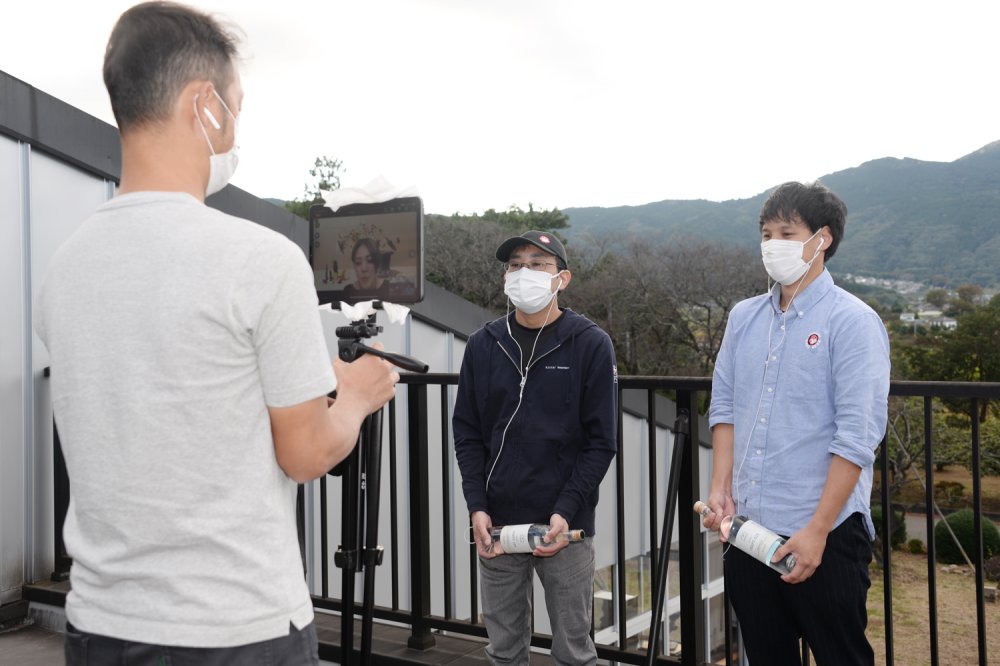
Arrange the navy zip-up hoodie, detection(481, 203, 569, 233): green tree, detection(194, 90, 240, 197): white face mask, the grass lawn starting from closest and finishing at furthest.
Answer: detection(194, 90, 240, 197): white face mask, the navy zip-up hoodie, the grass lawn, detection(481, 203, 569, 233): green tree

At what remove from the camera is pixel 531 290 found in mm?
2754

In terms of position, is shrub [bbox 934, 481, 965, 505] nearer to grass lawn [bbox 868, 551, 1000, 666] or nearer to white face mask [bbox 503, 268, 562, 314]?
grass lawn [bbox 868, 551, 1000, 666]

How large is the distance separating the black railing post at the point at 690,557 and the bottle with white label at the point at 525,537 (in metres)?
0.59

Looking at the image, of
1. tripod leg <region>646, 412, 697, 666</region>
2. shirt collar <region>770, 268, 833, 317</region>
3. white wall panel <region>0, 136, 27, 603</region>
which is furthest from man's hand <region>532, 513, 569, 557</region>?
white wall panel <region>0, 136, 27, 603</region>

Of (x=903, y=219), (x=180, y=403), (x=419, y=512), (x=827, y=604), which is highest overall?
(x=903, y=219)

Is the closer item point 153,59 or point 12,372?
point 153,59

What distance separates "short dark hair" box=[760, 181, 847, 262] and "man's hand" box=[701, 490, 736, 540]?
780 mm

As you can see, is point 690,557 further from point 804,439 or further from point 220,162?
point 220,162

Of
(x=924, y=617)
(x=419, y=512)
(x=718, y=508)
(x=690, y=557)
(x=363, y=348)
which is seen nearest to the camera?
(x=363, y=348)

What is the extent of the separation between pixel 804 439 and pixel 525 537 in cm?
92

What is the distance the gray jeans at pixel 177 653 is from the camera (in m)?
1.15

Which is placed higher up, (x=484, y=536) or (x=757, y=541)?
(x=757, y=541)

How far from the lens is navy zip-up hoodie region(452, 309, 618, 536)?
8.48ft

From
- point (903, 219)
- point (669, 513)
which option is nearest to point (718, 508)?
point (669, 513)
